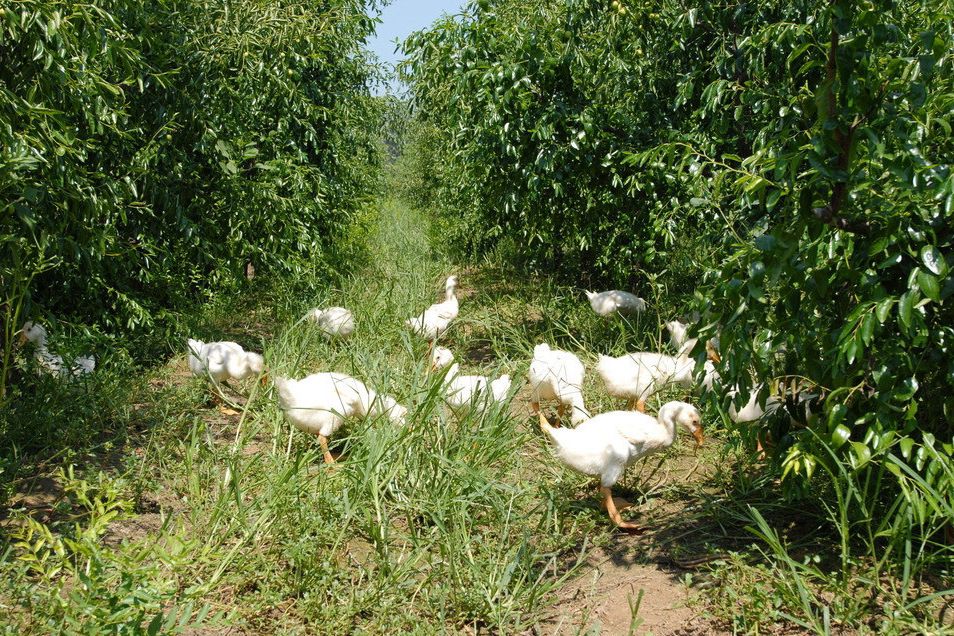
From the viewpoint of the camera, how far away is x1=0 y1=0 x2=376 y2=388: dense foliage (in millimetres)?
4172

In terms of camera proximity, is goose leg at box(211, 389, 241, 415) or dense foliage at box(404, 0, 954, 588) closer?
dense foliage at box(404, 0, 954, 588)

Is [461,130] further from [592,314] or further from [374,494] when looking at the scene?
[374,494]

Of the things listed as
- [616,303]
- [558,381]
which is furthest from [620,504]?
[616,303]

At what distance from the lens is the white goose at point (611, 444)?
13.5ft

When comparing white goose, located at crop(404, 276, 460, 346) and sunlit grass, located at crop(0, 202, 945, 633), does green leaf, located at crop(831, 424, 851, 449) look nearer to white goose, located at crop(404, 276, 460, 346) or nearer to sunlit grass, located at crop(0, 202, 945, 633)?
sunlit grass, located at crop(0, 202, 945, 633)

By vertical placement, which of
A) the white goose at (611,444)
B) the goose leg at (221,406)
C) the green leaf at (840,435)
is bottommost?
the green leaf at (840,435)

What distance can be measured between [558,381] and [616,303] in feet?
5.92

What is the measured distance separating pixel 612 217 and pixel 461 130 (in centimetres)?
164

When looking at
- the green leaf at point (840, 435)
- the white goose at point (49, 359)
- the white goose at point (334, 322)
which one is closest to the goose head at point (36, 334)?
the white goose at point (49, 359)

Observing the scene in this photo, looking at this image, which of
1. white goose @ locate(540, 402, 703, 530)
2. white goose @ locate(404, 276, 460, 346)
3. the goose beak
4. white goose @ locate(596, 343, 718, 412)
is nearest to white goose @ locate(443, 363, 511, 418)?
white goose @ locate(540, 402, 703, 530)

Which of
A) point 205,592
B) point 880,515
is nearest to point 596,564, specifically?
point 880,515

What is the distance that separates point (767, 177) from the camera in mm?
4805

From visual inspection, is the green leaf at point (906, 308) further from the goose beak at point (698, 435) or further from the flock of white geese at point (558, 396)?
the goose beak at point (698, 435)

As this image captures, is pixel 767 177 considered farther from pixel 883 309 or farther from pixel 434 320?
pixel 434 320
